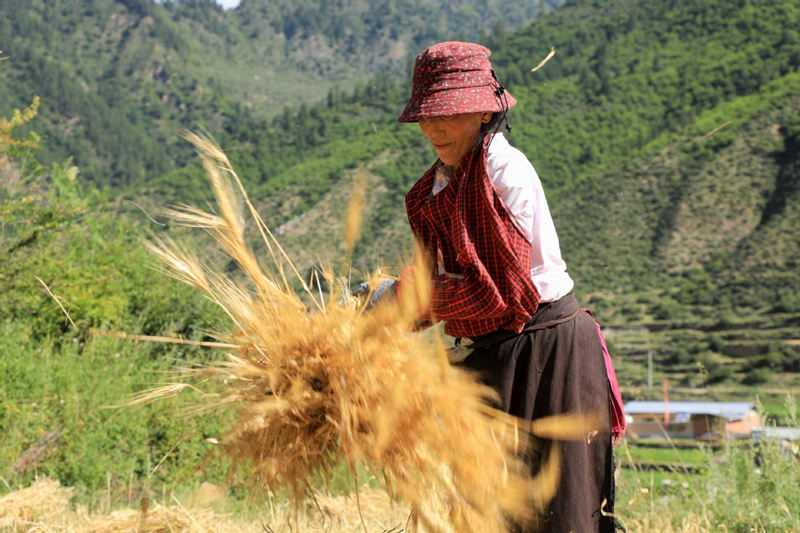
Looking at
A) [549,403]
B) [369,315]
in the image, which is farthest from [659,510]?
[369,315]

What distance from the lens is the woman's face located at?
2145 millimetres

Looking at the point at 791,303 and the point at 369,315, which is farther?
the point at 791,303

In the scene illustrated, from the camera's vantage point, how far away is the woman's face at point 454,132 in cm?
214

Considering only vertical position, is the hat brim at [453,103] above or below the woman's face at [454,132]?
above

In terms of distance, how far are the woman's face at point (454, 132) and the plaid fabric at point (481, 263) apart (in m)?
0.03

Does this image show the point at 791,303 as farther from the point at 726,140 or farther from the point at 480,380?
the point at 480,380

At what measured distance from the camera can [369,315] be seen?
6.35ft

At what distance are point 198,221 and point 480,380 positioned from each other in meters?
0.85

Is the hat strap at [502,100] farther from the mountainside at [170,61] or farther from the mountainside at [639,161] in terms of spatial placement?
the mountainside at [170,61]

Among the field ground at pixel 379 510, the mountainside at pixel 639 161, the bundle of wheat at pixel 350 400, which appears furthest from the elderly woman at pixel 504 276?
the mountainside at pixel 639 161

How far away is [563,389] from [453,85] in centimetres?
84

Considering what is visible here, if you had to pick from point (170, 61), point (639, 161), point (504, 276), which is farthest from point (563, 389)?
point (170, 61)

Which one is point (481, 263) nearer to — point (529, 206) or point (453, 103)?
point (529, 206)

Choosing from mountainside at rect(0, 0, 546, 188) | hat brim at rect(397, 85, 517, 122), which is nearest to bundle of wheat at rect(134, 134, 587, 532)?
hat brim at rect(397, 85, 517, 122)
